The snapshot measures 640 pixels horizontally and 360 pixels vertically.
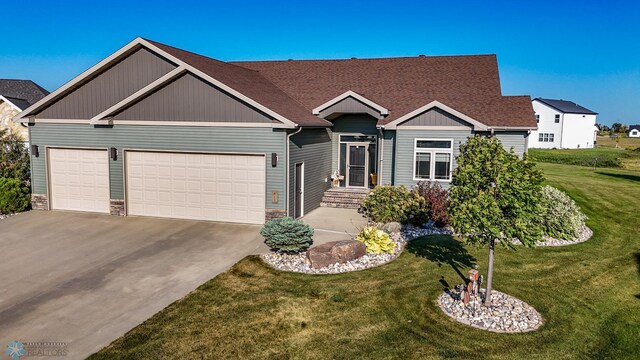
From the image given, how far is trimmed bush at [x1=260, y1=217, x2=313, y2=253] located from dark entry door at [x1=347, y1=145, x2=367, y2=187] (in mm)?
8380

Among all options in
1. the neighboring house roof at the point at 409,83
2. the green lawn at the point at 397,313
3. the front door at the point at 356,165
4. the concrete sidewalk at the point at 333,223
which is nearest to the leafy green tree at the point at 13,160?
the neighboring house roof at the point at 409,83

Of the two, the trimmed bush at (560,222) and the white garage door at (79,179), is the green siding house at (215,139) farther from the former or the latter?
the trimmed bush at (560,222)

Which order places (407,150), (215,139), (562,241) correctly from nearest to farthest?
(562,241) < (215,139) < (407,150)

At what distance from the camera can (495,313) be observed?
7.99 meters

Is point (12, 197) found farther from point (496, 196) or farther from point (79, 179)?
point (496, 196)

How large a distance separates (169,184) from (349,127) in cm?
800

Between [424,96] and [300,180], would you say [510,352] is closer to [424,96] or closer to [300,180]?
[300,180]

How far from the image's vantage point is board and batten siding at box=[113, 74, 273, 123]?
572 inches

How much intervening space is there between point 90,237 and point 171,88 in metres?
5.49

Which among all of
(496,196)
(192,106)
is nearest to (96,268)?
(192,106)

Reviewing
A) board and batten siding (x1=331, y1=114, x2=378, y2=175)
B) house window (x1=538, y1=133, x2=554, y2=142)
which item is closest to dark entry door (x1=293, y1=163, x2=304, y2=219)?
board and batten siding (x1=331, y1=114, x2=378, y2=175)

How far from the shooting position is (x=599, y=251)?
1212 cm

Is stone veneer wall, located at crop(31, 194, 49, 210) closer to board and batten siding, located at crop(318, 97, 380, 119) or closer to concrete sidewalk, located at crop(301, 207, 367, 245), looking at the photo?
concrete sidewalk, located at crop(301, 207, 367, 245)

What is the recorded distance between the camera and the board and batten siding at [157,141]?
14.5m
